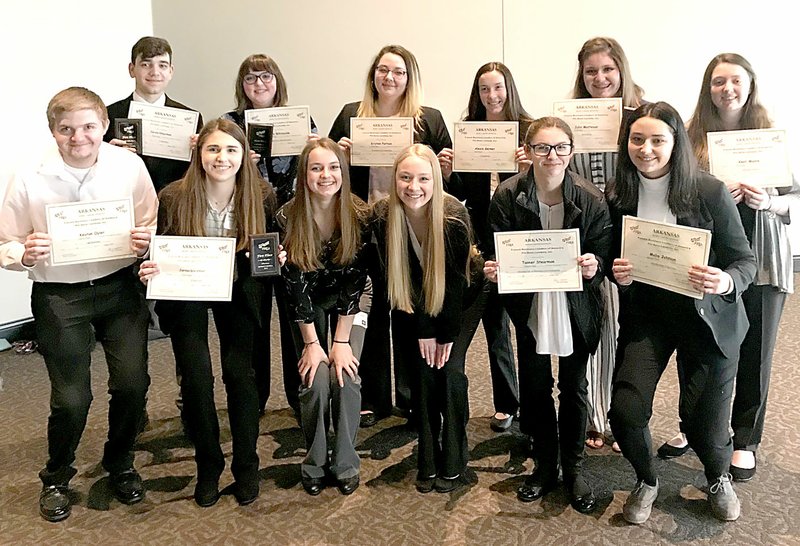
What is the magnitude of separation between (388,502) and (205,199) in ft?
4.52

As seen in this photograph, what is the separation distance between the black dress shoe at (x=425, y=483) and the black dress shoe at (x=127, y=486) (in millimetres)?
1113

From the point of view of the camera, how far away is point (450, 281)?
280cm

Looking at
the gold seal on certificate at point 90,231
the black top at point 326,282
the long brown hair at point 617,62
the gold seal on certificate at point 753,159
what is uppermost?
the long brown hair at point 617,62

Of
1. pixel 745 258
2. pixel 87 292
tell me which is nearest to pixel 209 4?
pixel 87 292

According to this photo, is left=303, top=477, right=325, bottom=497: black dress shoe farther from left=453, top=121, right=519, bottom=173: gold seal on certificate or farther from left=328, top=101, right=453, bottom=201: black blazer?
left=453, top=121, right=519, bottom=173: gold seal on certificate

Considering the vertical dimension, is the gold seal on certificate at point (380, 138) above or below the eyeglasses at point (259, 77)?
below

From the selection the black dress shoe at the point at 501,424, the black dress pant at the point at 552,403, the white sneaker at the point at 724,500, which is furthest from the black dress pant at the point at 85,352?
the white sneaker at the point at 724,500

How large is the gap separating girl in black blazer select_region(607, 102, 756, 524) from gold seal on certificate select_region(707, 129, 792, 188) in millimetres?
267

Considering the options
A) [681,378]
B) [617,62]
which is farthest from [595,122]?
[681,378]

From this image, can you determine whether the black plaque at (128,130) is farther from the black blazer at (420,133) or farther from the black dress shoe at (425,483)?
the black dress shoe at (425,483)

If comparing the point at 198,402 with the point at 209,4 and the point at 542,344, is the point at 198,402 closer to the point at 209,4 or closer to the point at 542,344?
the point at 542,344

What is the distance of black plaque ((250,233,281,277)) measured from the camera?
264 centimetres

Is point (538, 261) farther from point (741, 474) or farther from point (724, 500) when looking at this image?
point (741, 474)

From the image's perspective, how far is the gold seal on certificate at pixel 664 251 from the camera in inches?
92.7
